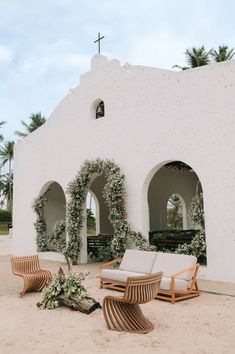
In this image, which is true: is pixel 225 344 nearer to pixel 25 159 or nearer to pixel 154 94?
pixel 154 94

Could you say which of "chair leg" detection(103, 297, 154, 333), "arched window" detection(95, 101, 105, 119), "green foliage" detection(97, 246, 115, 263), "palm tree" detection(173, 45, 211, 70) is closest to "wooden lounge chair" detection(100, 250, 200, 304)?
"chair leg" detection(103, 297, 154, 333)

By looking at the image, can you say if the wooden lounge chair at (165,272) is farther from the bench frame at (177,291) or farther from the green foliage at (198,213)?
the green foliage at (198,213)

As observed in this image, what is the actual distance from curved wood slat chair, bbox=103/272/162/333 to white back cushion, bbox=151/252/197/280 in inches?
72.0

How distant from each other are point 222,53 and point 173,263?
25.2m

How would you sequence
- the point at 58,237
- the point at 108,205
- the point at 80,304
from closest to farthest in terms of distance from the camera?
the point at 80,304, the point at 108,205, the point at 58,237

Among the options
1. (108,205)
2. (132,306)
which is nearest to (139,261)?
(132,306)

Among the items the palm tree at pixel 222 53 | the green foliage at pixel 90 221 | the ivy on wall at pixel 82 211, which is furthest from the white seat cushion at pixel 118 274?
the green foliage at pixel 90 221

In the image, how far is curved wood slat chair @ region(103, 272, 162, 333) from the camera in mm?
4902

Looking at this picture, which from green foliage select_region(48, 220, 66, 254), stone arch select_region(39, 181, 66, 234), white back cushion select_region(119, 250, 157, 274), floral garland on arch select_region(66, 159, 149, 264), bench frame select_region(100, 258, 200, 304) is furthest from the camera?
stone arch select_region(39, 181, 66, 234)

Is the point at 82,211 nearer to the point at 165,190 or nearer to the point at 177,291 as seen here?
the point at 177,291

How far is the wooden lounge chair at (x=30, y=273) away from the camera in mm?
7324

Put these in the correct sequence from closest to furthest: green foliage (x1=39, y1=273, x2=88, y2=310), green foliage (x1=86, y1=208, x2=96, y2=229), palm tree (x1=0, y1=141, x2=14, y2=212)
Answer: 1. green foliage (x1=39, y1=273, x2=88, y2=310)
2. green foliage (x1=86, y1=208, x2=96, y2=229)
3. palm tree (x1=0, y1=141, x2=14, y2=212)

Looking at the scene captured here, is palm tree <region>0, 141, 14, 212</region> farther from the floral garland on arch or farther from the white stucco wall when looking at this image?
the floral garland on arch

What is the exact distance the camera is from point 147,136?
10117mm
